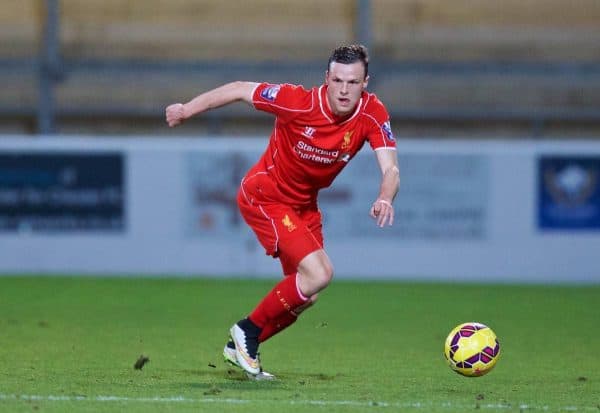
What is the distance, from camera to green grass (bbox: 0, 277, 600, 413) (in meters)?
6.73

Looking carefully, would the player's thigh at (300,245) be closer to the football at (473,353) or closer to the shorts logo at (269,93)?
the shorts logo at (269,93)

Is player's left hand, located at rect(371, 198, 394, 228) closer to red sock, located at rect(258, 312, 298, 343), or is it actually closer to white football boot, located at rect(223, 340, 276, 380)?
red sock, located at rect(258, 312, 298, 343)

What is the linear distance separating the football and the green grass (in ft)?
0.46

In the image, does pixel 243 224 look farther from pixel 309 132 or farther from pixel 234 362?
pixel 309 132

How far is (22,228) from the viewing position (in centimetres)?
1547

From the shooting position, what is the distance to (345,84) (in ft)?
23.8

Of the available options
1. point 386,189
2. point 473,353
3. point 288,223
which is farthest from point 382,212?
point 473,353

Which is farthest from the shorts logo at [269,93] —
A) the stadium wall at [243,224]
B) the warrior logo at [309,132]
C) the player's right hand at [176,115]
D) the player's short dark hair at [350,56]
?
the stadium wall at [243,224]

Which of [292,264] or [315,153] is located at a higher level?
[315,153]

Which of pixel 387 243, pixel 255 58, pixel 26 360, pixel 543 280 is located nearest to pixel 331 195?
pixel 387 243

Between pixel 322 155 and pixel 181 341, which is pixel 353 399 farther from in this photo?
pixel 181 341

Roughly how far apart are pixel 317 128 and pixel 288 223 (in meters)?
0.62

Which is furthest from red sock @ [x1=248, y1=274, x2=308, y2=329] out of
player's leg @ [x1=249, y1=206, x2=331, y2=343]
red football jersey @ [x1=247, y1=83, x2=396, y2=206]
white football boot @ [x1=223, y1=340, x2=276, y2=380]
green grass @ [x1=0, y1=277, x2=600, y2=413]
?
red football jersey @ [x1=247, y1=83, x2=396, y2=206]

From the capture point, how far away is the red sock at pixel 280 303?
7.50 metres
